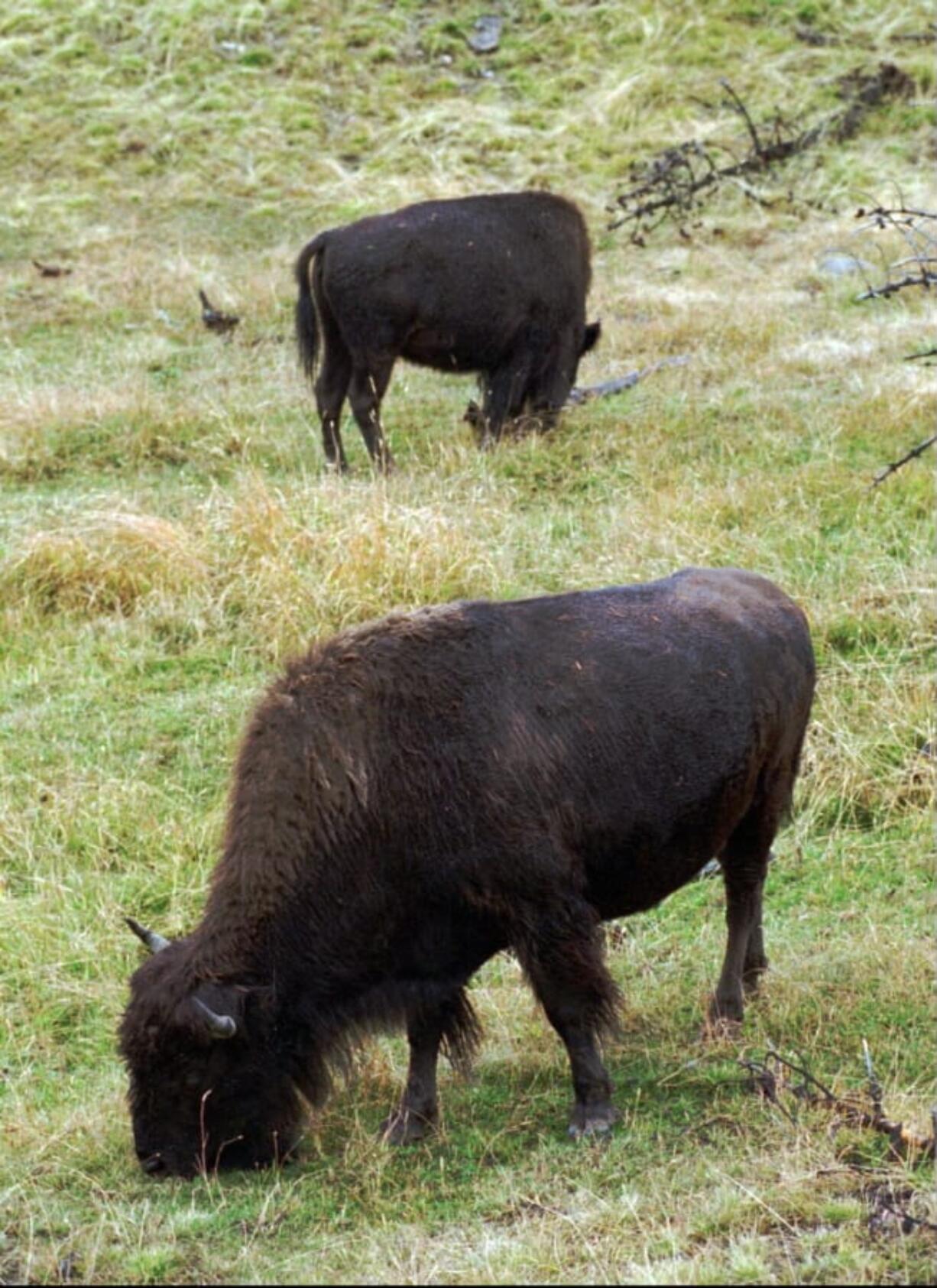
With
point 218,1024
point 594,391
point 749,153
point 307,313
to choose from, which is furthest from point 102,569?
point 749,153

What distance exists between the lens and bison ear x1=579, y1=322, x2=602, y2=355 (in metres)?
13.8

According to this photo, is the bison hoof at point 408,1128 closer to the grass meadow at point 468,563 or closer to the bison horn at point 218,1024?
the grass meadow at point 468,563

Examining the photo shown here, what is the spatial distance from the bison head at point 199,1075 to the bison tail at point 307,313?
8627 mm

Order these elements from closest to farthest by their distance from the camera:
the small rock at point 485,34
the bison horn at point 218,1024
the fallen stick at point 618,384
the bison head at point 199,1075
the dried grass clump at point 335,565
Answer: the bison horn at point 218,1024
the bison head at point 199,1075
the dried grass clump at point 335,565
the fallen stick at point 618,384
the small rock at point 485,34

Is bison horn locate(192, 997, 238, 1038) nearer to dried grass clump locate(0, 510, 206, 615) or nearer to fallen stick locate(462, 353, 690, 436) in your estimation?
dried grass clump locate(0, 510, 206, 615)

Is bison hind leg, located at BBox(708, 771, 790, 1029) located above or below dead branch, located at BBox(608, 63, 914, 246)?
above

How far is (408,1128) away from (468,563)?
4741 mm

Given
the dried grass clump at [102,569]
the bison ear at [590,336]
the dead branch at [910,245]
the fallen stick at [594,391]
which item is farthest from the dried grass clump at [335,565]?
the bison ear at [590,336]

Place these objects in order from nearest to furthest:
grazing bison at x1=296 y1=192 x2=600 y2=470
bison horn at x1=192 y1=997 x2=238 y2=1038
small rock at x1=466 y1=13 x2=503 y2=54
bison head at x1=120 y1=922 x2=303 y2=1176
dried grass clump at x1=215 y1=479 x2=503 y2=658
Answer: bison horn at x1=192 y1=997 x2=238 y2=1038, bison head at x1=120 y1=922 x2=303 y2=1176, dried grass clump at x1=215 y1=479 x2=503 y2=658, grazing bison at x1=296 y1=192 x2=600 y2=470, small rock at x1=466 y1=13 x2=503 y2=54

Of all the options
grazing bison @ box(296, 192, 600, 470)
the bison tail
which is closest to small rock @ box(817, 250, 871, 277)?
grazing bison @ box(296, 192, 600, 470)

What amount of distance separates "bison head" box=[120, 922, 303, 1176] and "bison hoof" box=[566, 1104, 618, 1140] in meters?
0.84

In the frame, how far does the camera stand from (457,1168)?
481 cm

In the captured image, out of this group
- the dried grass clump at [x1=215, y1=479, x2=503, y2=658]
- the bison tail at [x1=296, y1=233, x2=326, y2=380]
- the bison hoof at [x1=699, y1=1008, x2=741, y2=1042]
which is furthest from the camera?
the bison tail at [x1=296, y1=233, x2=326, y2=380]

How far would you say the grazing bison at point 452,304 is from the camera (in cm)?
1267
